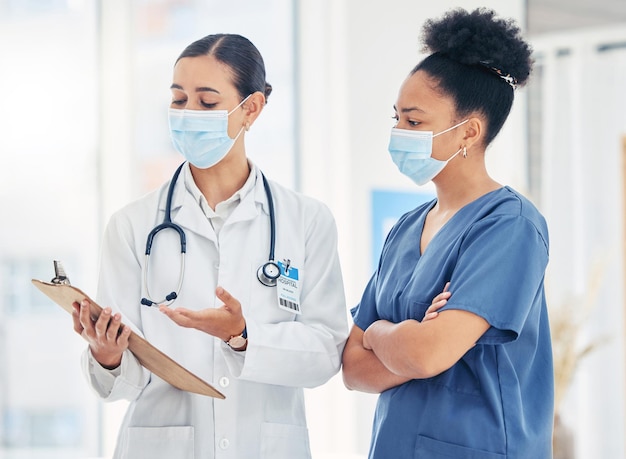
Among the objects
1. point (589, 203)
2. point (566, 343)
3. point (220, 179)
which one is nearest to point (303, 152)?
point (566, 343)

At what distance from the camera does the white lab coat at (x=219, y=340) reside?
1.62 meters

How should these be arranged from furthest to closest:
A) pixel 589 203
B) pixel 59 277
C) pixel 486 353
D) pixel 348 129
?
pixel 589 203 → pixel 348 129 → pixel 486 353 → pixel 59 277

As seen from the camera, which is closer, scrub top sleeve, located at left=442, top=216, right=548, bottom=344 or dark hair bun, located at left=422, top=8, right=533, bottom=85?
scrub top sleeve, located at left=442, top=216, right=548, bottom=344

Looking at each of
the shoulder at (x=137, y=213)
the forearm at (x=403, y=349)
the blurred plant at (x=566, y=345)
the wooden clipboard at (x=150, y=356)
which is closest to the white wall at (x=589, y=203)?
the blurred plant at (x=566, y=345)

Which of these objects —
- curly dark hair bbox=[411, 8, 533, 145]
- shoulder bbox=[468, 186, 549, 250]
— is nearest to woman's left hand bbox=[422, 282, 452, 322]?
shoulder bbox=[468, 186, 549, 250]

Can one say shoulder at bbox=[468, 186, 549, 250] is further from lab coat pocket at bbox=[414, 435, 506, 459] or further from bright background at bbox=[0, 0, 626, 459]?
bright background at bbox=[0, 0, 626, 459]

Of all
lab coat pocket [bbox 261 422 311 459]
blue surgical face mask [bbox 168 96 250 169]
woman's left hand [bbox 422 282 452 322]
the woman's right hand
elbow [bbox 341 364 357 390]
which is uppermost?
blue surgical face mask [bbox 168 96 250 169]

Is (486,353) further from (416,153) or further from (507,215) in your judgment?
(416,153)

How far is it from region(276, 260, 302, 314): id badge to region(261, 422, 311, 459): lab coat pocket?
0.23 metres

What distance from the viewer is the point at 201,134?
1.68 meters

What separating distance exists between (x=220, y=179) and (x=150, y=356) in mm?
446

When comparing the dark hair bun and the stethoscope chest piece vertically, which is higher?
the dark hair bun

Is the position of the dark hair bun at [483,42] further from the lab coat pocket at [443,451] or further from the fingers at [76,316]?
the fingers at [76,316]

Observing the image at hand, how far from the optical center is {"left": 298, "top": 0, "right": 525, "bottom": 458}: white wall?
3.50 metres
